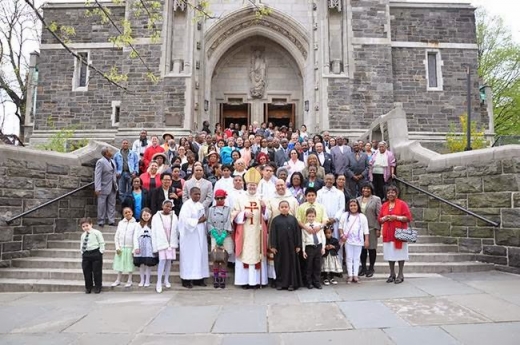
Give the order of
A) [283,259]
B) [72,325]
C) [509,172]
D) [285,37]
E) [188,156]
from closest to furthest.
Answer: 1. [72,325]
2. [283,259]
3. [509,172]
4. [188,156]
5. [285,37]

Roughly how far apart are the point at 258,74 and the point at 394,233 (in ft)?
45.3

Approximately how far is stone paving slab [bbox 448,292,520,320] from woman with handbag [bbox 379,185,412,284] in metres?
1.10

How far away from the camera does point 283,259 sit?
6.23m

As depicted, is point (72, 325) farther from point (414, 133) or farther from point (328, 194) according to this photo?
point (414, 133)

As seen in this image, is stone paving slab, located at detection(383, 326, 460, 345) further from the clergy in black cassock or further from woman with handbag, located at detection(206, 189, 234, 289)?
woman with handbag, located at detection(206, 189, 234, 289)

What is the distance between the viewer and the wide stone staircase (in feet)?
21.2

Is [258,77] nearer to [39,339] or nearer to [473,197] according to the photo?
[473,197]

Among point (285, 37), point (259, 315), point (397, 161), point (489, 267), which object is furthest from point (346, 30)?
point (259, 315)

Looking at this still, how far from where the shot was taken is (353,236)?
6.55m

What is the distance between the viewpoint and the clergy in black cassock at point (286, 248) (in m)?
6.20

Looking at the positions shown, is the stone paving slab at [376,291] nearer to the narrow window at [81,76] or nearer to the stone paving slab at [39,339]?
the stone paving slab at [39,339]

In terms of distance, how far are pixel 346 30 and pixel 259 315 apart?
14825 mm

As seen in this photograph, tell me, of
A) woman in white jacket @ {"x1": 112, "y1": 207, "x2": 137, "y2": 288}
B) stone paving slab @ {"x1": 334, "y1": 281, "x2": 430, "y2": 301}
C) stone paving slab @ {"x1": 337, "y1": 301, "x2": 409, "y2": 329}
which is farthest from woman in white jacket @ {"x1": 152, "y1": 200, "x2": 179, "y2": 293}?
stone paving slab @ {"x1": 337, "y1": 301, "x2": 409, "y2": 329}

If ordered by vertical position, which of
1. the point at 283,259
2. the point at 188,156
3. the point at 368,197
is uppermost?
the point at 188,156
